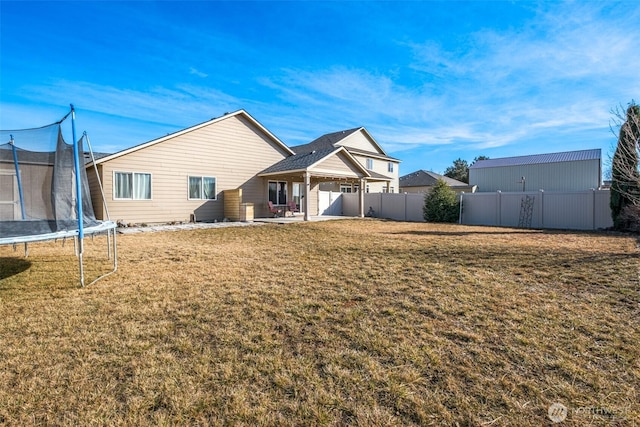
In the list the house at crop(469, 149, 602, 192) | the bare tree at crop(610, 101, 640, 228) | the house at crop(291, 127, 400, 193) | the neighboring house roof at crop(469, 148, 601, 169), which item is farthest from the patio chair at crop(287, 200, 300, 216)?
the neighboring house roof at crop(469, 148, 601, 169)

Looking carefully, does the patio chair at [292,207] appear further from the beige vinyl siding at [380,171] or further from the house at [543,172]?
the house at [543,172]

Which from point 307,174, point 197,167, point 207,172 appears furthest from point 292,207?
point 197,167

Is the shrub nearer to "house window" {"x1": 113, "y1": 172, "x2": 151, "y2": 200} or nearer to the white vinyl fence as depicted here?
the white vinyl fence

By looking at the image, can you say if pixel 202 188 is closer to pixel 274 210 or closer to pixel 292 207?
pixel 274 210

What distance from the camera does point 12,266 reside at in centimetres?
569

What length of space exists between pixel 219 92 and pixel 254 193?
641cm

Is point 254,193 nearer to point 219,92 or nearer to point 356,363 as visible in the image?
point 219,92

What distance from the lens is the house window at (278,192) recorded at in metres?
17.5

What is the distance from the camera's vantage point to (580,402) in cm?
198

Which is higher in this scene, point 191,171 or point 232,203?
point 191,171

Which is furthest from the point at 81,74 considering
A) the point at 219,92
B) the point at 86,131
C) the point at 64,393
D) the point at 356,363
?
the point at 356,363

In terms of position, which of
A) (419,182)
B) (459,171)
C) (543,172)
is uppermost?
(459,171)

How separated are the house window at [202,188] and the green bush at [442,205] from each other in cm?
1126

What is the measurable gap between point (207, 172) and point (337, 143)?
13655mm
